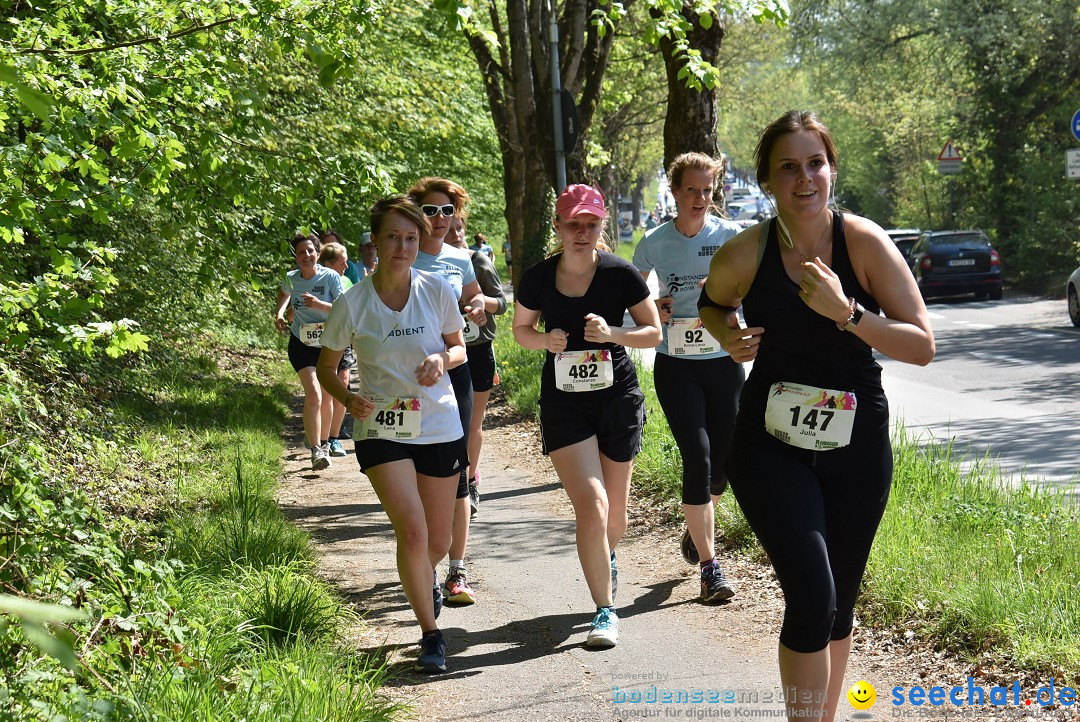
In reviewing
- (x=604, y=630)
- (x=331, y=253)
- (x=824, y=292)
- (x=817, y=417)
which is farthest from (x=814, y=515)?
(x=331, y=253)

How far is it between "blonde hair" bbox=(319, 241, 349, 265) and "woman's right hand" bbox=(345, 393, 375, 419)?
20.3 feet

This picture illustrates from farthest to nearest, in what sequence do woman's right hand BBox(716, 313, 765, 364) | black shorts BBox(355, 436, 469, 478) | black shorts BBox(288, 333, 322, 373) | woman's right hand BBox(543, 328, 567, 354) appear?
1. black shorts BBox(288, 333, 322, 373)
2. woman's right hand BBox(543, 328, 567, 354)
3. black shorts BBox(355, 436, 469, 478)
4. woman's right hand BBox(716, 313, 765, 364)

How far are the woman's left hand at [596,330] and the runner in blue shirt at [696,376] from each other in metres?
0.72

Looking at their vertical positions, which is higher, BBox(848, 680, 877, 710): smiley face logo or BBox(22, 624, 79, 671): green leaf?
BBox(22, 624, 79, 671): green leaf

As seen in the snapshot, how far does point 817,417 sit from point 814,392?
0.08 metres

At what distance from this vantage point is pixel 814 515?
3.62 metres

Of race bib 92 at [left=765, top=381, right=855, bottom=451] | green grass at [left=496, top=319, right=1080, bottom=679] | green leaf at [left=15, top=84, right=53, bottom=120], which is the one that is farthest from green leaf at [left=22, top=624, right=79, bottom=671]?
green grass at [left=496, top=319, right=1080, bottom=679]

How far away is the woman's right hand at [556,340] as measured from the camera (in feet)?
18.9

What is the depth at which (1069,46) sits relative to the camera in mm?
29281

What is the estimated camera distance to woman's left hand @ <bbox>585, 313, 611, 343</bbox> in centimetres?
566

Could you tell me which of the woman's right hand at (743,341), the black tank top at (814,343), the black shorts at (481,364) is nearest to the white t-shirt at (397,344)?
the woman's right hand at (743,341)

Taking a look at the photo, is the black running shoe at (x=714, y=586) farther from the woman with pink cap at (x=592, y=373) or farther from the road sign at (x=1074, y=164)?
the road sign at (x=1074, y=164)

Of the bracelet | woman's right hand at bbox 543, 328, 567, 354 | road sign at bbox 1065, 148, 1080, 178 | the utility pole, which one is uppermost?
the utility pole

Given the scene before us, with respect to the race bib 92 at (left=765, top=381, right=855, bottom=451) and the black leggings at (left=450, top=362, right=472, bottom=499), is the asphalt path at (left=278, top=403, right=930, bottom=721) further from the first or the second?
the race bib 92 at (left=765, top=381, right=855, bottom=451)
